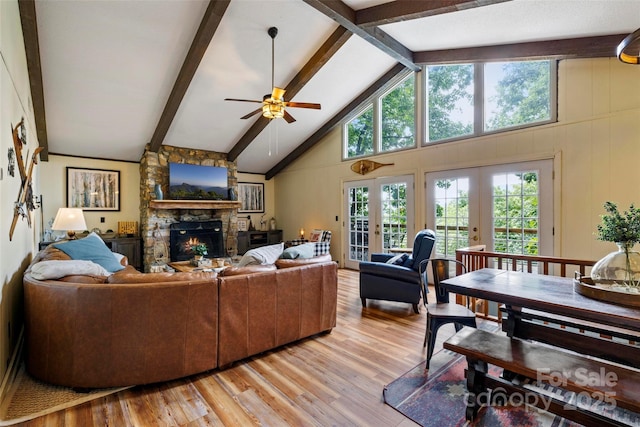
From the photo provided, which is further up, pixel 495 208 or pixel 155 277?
pixel 495 208

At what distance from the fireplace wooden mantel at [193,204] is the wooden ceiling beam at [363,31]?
4.48 m

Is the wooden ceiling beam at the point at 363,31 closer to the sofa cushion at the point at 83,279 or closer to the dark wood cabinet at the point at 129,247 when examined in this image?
the sofa cushion at the point at 83,279

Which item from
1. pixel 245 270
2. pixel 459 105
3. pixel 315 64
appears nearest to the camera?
pixel 245 270

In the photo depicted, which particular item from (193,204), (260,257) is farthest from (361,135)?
(260,257)

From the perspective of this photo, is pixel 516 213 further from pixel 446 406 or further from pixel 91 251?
pixel 91 251

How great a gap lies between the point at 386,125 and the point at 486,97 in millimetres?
1857

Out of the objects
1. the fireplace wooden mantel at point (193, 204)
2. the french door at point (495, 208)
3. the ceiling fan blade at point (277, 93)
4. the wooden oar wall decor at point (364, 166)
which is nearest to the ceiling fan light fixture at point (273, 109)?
the ceiling fan blade at point (277, 93)

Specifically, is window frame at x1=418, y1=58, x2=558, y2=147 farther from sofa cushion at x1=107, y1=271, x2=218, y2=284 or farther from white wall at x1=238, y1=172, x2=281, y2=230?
white wall at x1=238, y1=172, x2=281, y2=230

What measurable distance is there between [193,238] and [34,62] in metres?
3.91

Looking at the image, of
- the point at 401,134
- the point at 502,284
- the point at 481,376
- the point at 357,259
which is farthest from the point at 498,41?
the point at 357,259

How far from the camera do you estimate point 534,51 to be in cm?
377

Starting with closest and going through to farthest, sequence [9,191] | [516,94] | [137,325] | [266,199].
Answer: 1. [137,325]
2. [9,191]
3. [516,94]
4. [266,199]

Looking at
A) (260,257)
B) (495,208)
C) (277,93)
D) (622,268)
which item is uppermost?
(277,93)

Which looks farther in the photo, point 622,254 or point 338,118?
point 338,118
